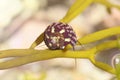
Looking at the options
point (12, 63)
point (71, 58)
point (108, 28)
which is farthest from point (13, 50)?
point (108, 28)

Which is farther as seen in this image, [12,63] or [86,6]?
[86,6]

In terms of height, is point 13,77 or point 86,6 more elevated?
point 86,6

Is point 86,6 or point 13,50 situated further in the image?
point 86,6

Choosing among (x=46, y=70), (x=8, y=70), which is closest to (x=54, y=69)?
(x=46, y=70)

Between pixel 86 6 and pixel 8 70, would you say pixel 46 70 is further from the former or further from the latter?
pixel 86 6

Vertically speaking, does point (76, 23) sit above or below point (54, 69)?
above

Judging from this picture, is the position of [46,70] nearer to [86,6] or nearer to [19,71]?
[19,71]
